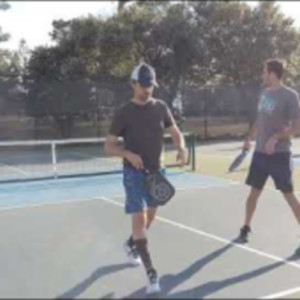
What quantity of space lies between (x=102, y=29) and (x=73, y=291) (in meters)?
2.19

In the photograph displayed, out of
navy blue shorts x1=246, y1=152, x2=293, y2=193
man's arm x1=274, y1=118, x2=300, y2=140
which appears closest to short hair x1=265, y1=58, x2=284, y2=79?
Result: man's arm x1=274, y1=118, x2=300, y2=140

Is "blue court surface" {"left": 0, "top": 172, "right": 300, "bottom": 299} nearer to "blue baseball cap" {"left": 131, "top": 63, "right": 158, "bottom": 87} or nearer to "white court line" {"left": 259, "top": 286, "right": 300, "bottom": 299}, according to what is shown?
"white court line" {"left": 259, "top": 286, "right": 300, "bottom": 299}

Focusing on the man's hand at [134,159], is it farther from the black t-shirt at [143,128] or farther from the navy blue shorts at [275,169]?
the navy blue shorts at [275,169]

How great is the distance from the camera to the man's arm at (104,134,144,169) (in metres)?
4.87

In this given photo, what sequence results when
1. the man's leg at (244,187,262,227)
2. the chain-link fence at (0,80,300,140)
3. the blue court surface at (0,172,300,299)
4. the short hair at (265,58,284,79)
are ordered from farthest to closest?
the chain-link fence at (0,80,300,140) < the man's leg at (244,187,262,227) < the short hair at (265,58,284,79) < the blue court surface at (0,172,300,299)

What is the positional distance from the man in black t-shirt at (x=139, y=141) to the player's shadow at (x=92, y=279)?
1.73 ft

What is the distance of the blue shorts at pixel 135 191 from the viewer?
195 inches

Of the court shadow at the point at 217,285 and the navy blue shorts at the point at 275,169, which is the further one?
the navy blue shorts at the point at 275,169

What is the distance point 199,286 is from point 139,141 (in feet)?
4.23

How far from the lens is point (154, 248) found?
6.36 meters

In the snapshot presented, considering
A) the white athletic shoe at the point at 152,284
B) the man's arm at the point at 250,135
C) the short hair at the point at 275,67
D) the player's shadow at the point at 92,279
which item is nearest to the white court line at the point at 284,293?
the white athletic shoe at the point at 152,284

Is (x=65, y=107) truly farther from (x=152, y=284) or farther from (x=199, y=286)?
(x=152, y=284)

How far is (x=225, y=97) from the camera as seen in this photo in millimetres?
25281

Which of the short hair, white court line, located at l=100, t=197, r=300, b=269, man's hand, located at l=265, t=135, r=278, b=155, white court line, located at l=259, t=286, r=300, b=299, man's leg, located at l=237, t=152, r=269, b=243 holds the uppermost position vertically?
the short hair
